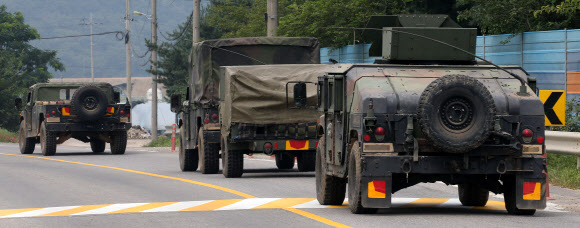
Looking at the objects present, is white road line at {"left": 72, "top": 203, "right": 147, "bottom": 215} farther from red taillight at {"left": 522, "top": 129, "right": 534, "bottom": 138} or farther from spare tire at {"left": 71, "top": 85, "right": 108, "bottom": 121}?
spare tire at {"left": 71, "top": 85, "right": 108, "bottom": 121}

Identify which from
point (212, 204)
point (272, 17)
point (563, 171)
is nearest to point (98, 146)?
point (272, 17)

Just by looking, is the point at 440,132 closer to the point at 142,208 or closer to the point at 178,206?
the point at 178,206

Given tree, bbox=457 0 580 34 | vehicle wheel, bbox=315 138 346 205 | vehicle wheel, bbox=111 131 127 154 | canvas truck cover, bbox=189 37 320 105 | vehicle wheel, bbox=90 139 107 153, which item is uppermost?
tree, bbox=457 0 580 34

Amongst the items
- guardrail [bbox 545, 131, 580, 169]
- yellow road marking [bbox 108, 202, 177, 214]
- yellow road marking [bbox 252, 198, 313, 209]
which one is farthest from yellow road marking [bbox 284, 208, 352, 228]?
guardrail [bbox 545, 131, 580, 169]

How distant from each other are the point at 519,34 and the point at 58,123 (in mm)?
12993

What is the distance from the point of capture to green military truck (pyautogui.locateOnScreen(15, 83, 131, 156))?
30953 millimetres

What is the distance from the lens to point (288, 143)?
19.9 metres

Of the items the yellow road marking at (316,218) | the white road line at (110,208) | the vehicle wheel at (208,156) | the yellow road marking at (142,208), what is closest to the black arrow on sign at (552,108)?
the yellow road marking at (316,218)

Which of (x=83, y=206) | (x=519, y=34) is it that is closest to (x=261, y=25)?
(x=519, y=34)

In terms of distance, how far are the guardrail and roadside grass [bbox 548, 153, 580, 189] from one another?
32 centimetres

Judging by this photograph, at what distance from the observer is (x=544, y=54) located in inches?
1013

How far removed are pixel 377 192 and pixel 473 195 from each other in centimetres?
247

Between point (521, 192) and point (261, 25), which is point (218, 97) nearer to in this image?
point (521, 192)

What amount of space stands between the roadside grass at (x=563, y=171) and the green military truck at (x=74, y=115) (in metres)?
14.3
